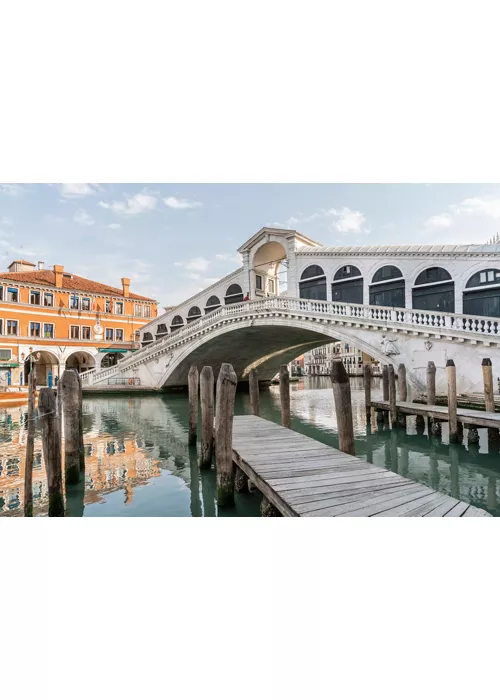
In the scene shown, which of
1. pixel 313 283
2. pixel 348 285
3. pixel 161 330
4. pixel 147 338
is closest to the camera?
pixel 348 285

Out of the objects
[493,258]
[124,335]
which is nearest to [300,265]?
[493,258]

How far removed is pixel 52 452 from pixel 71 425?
1071mm

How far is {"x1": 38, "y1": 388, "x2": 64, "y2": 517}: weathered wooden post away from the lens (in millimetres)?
2898

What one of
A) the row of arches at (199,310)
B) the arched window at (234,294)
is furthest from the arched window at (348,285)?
the arched window at (234,294)

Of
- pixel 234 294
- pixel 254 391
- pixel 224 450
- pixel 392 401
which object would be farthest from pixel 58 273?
pixel 224 450

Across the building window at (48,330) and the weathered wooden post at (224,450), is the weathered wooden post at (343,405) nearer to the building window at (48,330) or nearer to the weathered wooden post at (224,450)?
the weathered wooden post at (224,450)

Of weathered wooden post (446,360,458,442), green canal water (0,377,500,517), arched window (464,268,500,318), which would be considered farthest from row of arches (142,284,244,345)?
weathered wooden post (446,360,458,442)

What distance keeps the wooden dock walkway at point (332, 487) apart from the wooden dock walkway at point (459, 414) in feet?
7.82

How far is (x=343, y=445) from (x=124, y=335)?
17.0 m

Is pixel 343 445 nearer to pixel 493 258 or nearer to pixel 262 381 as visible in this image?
pixel 493 258

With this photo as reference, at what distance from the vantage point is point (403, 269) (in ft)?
34.9

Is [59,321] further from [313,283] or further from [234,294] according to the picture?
[313,283]

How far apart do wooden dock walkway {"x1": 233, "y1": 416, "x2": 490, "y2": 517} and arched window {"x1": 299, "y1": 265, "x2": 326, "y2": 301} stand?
9685 millimetres

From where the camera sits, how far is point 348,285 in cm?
1188
